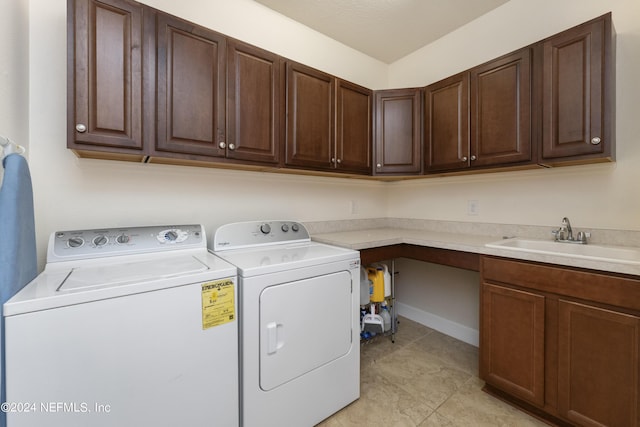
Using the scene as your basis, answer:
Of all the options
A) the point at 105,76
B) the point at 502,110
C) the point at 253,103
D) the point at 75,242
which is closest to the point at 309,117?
the point at 253,103

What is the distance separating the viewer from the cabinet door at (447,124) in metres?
2.00

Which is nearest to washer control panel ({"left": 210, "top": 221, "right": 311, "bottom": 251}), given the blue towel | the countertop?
the countertop

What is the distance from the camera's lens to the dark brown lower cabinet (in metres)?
1.19

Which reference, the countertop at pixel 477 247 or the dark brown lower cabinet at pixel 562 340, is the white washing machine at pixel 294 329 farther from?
the dark brown lower cabinet at pixel 562 340

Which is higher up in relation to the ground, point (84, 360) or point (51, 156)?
point (51, 156)

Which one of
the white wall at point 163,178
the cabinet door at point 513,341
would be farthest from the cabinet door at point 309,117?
the cabinet door at point 513,341

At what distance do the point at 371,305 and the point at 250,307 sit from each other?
138 cm

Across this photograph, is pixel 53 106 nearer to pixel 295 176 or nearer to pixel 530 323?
pixel 295 176

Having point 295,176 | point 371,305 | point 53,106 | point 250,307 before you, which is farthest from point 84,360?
point 371,305

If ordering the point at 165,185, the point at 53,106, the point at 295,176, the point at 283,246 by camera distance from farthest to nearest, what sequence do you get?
the point at 295,176 → the point at 283,246 → the point at 165,185 → the point at 53,106

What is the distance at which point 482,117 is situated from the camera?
6.24ft

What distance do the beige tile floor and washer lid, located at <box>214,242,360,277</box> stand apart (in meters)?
0.90

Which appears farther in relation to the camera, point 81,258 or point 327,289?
point 327,289

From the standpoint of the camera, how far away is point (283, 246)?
6.08 ft
